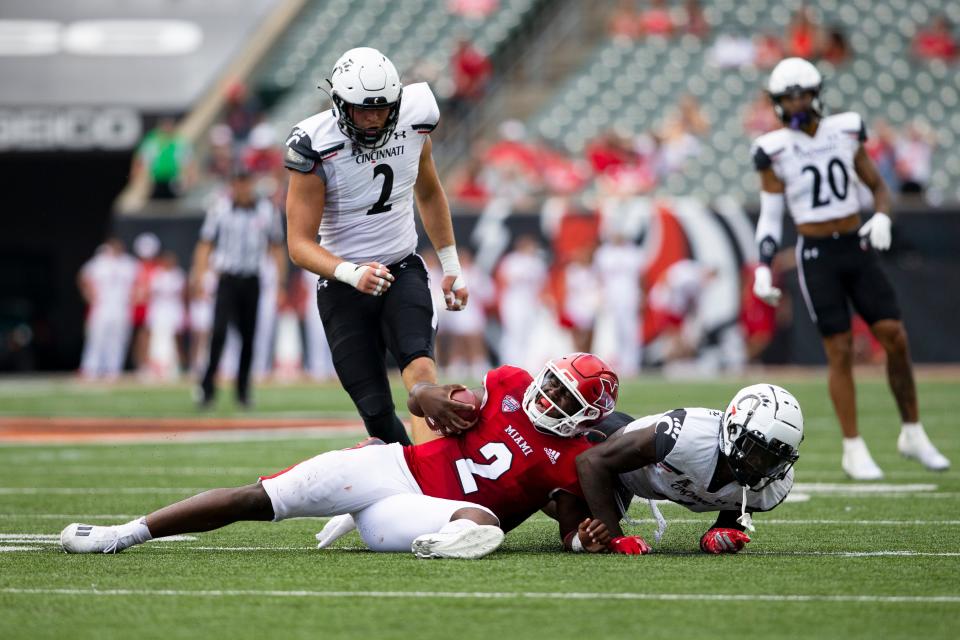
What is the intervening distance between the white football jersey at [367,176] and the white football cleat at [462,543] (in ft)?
5.03

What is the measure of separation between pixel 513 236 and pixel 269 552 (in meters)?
13.5

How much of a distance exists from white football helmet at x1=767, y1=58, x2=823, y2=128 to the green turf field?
1900 millimetres

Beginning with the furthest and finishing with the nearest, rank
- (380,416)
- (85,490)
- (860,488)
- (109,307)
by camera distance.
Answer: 1. (109,307)
2. (85,490)
3. (860,488)
4. (380,416)

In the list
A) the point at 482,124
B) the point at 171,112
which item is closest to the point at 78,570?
the point at 482,124

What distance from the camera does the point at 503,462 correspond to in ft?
17.1

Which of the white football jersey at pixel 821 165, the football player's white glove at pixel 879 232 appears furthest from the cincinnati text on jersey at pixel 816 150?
the football player's white glove at pixel 879 232

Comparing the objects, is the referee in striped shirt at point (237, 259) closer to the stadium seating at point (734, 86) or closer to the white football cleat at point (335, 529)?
the white football cleat at point (335, 529)

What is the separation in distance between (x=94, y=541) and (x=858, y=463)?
159 inches

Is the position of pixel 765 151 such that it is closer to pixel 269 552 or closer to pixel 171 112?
pixel 269 552

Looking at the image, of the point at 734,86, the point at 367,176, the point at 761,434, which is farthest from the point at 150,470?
the point at 734,86

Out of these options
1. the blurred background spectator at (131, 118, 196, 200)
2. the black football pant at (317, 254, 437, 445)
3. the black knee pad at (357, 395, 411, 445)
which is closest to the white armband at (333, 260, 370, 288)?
the black football pant at (317, 254, 437, 445)

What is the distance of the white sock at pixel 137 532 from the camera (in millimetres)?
5098

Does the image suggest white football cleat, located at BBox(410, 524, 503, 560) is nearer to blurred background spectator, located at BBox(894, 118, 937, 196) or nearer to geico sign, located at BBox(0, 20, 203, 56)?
blurred background spectator, located at BBox(894, 118, 937, 196)

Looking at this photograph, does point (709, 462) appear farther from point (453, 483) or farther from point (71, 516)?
point (71, 516)
